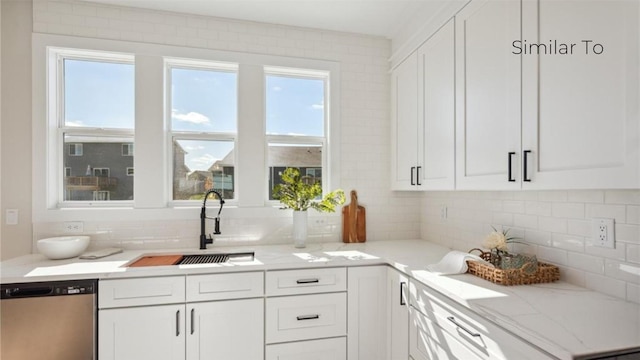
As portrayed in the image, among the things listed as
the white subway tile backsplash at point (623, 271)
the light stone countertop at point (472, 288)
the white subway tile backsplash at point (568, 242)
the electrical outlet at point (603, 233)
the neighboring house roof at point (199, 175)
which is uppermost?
the neighboring house roof at point (199, 175)

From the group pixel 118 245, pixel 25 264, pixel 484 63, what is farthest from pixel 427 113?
pixel 25 264

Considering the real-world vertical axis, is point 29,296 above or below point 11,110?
below

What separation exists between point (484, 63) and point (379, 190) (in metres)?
1.43

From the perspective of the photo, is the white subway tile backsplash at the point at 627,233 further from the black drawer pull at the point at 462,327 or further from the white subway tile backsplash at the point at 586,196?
the black drawer pull at the point at 462,327

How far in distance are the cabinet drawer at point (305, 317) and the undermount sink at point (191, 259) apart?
0.40 metres

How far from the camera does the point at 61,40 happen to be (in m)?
2.27

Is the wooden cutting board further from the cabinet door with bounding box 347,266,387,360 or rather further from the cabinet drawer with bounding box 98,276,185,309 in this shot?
the cabinet drawer with bounding box 98,276,185,309

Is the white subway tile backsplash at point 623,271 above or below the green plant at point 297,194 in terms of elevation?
below

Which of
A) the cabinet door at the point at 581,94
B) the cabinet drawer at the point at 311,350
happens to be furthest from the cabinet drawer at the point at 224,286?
the cabinet door at the point at 581,94

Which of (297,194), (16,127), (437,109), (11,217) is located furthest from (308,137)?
(11,217)

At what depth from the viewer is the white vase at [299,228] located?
2436 mm

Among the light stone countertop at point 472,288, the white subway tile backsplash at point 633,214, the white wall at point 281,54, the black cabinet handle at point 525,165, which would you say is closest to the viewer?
the light stone countertop at point 472,288

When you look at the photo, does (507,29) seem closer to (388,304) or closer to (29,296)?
(388,304)

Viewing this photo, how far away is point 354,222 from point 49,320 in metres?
2.10
